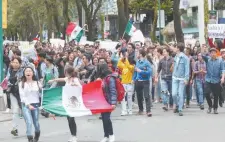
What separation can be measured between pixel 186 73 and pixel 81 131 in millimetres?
3961

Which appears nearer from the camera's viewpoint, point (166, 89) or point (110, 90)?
point (110, 90)

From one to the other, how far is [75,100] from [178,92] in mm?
5355

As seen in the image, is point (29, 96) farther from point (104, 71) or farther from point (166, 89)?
point (166, 89)

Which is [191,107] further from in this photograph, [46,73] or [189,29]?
[189,29]

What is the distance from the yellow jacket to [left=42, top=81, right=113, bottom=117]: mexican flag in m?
4.86

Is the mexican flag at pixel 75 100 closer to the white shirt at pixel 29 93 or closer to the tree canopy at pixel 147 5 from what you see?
the white shirt at pixel 29 93

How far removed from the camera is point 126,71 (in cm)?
1933

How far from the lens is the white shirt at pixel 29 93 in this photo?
1376 cm

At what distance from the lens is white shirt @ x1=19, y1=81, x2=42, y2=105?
13758mm

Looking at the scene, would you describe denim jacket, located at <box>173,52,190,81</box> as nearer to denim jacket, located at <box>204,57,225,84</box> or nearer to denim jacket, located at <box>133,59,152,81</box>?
denim jacket, located at <box>204,57,225,84</box>

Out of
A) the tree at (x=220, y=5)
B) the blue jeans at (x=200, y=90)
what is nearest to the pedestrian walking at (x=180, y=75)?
the blue jeans at (x=200, y=90)

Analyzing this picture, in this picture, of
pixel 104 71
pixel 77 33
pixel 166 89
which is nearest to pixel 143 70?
pixel 166 89

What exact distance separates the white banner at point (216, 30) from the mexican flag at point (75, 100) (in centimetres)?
1506

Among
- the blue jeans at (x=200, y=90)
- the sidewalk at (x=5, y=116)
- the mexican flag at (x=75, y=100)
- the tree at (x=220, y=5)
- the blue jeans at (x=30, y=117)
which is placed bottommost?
the sidewalk at (x=5, y=116)
